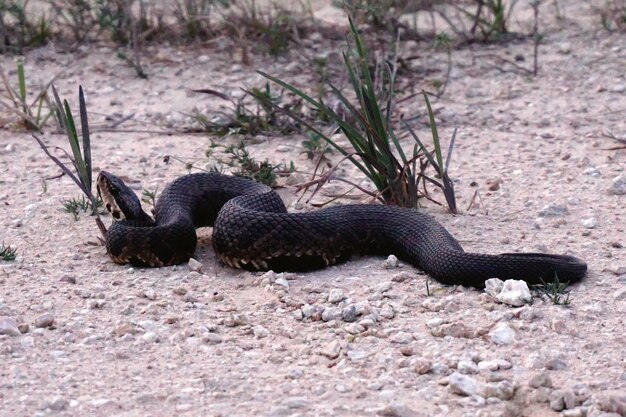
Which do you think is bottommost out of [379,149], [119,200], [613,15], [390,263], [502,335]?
[390,263]

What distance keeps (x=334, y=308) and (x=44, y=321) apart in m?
1.29

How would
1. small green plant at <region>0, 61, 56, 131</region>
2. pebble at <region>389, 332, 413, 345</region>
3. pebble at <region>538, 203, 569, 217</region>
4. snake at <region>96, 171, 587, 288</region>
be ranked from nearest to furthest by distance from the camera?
pebble at <region>389, 332, 413, 345</region> < snake at <region>96, 171, 587, 288</region> < pebble at <region>538, 203, 569, 217</region> < small green plant at <region>0, 61, 56, 131</region>

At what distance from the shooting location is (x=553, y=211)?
20.2 ft

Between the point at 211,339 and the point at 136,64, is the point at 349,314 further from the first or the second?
the point at 136,64

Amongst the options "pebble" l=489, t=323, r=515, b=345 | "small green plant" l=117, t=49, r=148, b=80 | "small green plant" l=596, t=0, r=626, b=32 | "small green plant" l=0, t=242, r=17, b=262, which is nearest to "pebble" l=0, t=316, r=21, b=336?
"small green plant" l=0, t=242, r=17, b=262

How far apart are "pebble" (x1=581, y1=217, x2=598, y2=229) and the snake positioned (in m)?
0.74

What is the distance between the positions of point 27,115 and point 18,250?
91.5 inches

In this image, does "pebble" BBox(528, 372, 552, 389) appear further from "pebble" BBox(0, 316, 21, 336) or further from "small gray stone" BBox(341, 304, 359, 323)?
"pebble" BBox(0, 316, 21, 336)

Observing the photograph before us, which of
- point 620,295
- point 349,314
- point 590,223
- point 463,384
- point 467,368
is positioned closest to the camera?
point 463,384

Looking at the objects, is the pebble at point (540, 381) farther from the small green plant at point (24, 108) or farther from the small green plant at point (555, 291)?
the small green plant at point (24, 108)

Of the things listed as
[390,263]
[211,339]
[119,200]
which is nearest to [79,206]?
[119,200]

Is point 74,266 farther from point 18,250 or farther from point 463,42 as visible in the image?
point 463,42

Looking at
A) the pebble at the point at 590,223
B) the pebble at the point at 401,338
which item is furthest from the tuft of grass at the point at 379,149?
the pebble at the point at 401,338

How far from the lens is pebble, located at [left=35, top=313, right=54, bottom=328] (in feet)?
15.4
